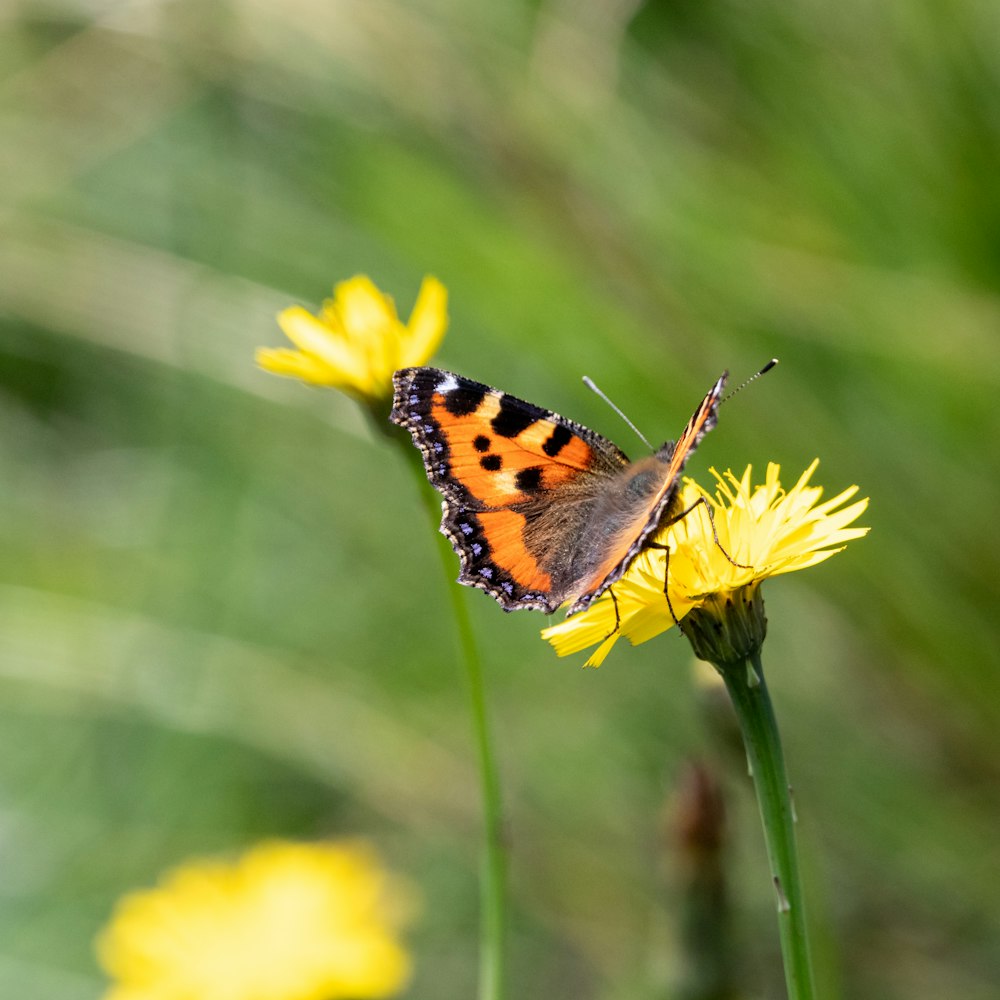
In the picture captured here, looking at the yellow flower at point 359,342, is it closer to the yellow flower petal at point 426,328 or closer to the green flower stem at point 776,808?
the yellow flower petal at point 426,328

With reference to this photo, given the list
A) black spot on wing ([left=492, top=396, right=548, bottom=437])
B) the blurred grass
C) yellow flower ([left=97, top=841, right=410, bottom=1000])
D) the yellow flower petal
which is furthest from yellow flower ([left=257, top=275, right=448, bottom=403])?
yellow flower ([left=97, top=841, right=410, bottom=1000])

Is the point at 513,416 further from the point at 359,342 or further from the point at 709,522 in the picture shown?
the point at 709,522

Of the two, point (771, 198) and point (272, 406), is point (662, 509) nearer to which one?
point (771, 198)

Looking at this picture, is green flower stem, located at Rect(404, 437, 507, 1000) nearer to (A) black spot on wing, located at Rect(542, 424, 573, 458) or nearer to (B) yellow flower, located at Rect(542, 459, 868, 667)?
(B) yellow flower, located at Rect(542, 459, 868, 667)

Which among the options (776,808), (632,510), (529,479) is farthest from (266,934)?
(776,808)

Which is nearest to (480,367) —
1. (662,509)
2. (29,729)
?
(29,729)

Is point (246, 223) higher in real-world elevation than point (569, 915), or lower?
higher

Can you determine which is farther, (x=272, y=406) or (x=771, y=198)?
(x=272, y=406)
